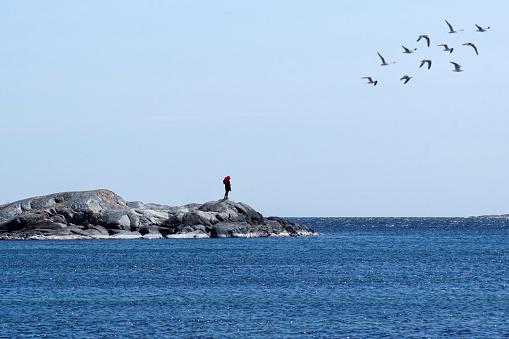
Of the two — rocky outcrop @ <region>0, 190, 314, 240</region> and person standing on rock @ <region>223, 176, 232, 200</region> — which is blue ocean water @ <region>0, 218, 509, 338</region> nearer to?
rocky outcrop @ <region>0, 190, 314, 240</region>

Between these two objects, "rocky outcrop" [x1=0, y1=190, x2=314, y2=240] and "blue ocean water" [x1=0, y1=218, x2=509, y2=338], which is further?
"rocky outcrop" [x1=0, y1=190, x2=314, y2=240]

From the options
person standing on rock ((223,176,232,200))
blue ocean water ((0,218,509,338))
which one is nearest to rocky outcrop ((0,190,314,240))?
person standing on rock ((223,176,232,200))

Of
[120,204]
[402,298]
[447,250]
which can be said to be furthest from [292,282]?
[120,204]

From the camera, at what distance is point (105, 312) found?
3541 centimetres

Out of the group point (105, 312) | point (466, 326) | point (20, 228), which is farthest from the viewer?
point (20, 228)

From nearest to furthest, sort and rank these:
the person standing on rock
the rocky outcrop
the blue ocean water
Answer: the blue ocean water < the rocky outcrop < the person standing on rock

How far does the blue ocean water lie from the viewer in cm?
3127

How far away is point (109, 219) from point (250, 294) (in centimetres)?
4986

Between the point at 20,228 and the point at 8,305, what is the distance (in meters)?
54.0

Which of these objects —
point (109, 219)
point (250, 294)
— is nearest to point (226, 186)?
point (109, 219)

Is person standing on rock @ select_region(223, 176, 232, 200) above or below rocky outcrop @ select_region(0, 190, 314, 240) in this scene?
above

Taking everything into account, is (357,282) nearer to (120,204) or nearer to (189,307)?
(189,307)

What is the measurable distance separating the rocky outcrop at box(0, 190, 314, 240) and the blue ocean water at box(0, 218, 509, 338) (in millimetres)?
15277

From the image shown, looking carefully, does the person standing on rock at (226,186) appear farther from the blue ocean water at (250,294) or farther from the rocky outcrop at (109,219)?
the blue ocean water at (250,294)
